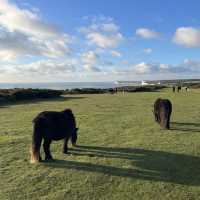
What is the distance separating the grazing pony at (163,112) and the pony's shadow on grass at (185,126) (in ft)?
1.59

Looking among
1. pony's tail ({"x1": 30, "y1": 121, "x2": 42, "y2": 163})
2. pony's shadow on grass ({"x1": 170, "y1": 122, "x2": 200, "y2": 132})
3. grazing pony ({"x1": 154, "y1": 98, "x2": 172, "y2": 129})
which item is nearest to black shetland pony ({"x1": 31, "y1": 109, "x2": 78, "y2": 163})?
pony's tail ({"x1": 30, "y1": 121, "x2": 42, "y2": 163})

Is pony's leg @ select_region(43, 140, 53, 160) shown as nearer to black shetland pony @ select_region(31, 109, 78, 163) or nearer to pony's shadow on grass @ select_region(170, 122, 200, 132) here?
black shetland pony @ select_region(31, 109, 78, 163)

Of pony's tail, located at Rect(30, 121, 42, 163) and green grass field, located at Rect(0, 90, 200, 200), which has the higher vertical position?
pony's tail, located at Rect(30, 121, 42, 163)

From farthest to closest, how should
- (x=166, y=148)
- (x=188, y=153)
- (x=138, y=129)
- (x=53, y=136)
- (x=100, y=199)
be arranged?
(x=138, y=129)
(x=166, y=148)
(x=188, y=153)
(x=53, y=136)
(x=100, y=199)

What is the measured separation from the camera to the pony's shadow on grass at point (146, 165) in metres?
6.54

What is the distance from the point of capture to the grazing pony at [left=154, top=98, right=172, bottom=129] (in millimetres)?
12641

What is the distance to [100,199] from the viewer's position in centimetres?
541

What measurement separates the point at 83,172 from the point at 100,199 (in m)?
1.59

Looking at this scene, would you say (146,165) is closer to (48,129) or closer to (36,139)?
(48,129)

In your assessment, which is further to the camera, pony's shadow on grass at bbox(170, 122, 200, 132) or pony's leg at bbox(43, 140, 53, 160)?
pony's shadow on grass at bbox(170, 122, 200, 132)

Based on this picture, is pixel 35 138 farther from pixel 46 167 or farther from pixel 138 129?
pixel 138 129

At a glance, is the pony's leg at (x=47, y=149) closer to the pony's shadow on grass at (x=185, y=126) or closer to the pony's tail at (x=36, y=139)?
the pony's tail at (x=36, y=139)

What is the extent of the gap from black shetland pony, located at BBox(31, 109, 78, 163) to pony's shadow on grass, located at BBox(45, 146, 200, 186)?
19.7 inches

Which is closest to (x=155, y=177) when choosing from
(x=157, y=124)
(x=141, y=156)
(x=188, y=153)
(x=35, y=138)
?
(x=141, y=156)
